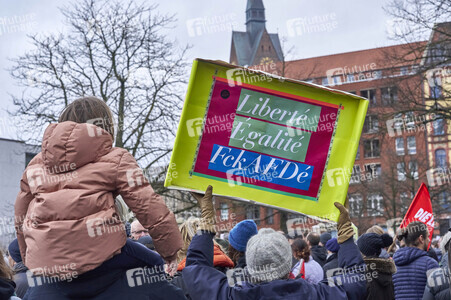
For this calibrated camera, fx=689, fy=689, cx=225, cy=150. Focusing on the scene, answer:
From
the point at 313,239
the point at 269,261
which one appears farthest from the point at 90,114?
the point at 313,239

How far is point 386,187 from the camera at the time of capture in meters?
45.9

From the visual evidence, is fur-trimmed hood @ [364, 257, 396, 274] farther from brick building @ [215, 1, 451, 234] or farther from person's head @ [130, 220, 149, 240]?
brick building @ [215, 1, 451, 234]

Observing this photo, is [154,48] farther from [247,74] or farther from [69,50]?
[247,74]

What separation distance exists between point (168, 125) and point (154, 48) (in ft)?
9.84

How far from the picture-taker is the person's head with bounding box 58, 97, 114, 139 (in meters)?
3.80

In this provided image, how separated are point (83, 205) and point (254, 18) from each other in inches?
4224

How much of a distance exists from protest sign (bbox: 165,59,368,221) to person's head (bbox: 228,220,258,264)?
975mm

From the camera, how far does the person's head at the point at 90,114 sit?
3.80 meters

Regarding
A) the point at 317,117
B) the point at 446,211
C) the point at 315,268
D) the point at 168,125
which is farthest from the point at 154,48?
the point at 446,211

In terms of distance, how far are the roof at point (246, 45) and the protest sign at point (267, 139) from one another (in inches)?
3890

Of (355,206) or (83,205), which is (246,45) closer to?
(355,206)

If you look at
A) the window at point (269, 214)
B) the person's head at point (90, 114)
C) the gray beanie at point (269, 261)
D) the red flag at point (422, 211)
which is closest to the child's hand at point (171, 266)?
the gray beanie at point (269, 261)

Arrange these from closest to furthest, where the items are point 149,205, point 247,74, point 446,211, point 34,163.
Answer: point 149,205, point 34,163, point 247,74, point 446,211

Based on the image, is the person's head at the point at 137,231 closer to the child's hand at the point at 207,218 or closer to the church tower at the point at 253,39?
the child's hand at the point at 207,218
